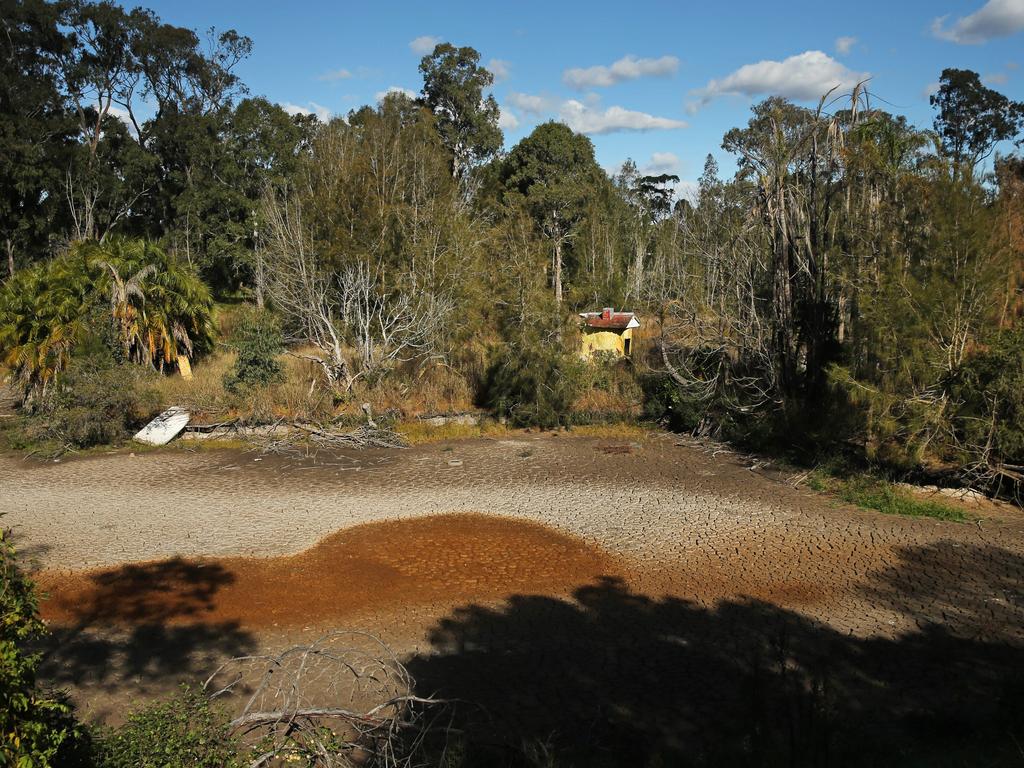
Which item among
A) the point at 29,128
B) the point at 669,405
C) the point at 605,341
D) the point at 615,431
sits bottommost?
the point at 615,431

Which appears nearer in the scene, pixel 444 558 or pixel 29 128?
pixel 444 558

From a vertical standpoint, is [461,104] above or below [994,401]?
above

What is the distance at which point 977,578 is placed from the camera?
9.94 metres

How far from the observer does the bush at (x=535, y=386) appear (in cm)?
2009

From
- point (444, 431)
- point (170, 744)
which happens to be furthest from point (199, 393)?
point (170, 744)

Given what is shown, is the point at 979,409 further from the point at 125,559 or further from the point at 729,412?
the point at 125,559

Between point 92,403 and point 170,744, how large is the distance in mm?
14903

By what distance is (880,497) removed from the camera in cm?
1330

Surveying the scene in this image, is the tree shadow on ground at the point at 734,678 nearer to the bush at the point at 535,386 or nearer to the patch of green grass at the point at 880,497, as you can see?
the patch of green grass at the point at 880,497

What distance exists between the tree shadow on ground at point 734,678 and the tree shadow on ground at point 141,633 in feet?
8.09

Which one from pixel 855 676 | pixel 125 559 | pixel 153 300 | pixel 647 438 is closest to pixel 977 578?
pixel 855 676

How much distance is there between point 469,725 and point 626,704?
1.53 m

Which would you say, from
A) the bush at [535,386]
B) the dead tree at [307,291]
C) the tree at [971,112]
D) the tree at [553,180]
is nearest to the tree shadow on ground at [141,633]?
the dead tree at [307,291]

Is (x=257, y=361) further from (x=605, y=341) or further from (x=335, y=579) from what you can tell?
(x=335, y=579)
